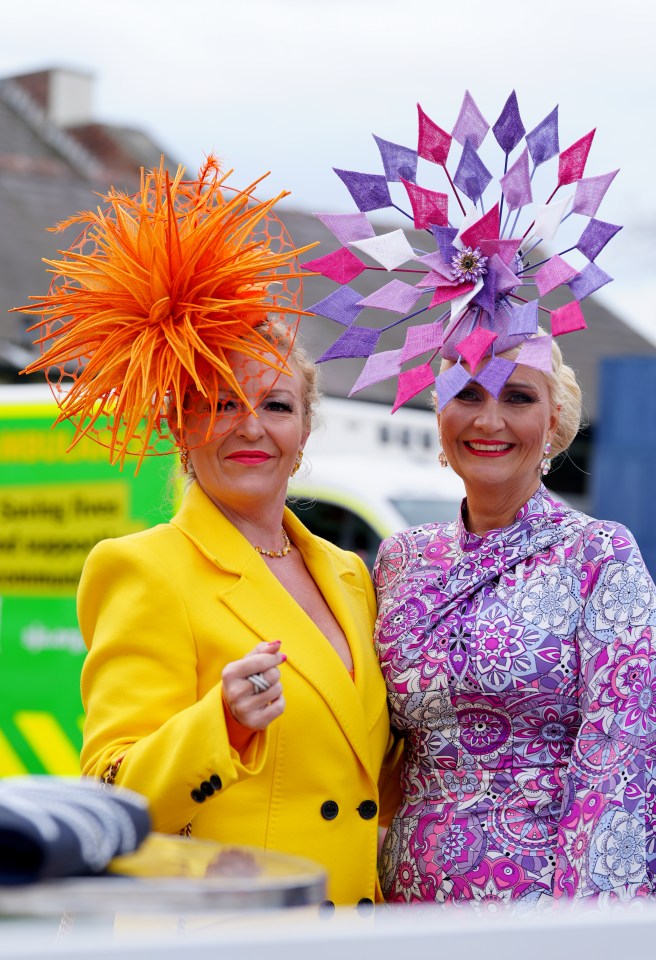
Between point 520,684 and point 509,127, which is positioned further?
point 509,127

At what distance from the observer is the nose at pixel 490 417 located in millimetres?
2848

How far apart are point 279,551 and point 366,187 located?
79cm

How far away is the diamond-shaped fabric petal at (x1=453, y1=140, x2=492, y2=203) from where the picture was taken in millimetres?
2883

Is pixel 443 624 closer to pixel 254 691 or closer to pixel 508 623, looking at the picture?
pixel 508 623

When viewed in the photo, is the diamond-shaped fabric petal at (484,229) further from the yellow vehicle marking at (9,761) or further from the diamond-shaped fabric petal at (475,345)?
the yellow vehicle marking at (9,761)

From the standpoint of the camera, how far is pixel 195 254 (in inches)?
106

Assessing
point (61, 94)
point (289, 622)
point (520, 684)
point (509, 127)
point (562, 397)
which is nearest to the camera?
point (520, 684)

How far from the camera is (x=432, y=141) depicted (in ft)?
9.58

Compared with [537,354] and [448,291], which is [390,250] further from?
[537,354]

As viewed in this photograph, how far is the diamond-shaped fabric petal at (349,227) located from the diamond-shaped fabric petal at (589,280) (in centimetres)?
45

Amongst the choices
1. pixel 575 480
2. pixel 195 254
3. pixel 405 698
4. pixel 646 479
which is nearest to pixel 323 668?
pixel 405 698

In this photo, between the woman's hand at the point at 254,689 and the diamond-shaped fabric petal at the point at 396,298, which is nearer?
the woman's hand at the point at 254,689

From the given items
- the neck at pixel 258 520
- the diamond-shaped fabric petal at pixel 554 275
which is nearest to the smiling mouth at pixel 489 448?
the diamond-shaped fabric petal at pixel 554 275

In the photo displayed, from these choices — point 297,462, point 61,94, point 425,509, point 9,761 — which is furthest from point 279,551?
point 61,94
